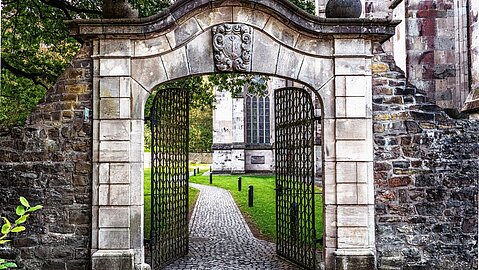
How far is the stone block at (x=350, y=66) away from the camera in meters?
7.00

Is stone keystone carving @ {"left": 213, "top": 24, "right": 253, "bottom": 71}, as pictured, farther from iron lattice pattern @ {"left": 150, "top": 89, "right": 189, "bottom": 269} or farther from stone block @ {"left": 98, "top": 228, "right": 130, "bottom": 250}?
Result: stone block @ {"left": 98, "top": 228, "right": 130, "bottom": 250}

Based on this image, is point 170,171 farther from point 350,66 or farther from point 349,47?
point 349,47

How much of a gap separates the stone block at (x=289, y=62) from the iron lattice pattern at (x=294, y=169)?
0.76 meters

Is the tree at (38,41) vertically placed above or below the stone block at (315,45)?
above

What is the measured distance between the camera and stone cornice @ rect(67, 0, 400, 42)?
267 inches

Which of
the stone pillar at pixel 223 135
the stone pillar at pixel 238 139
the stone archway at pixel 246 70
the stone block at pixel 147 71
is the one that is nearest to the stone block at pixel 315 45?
the stone archway at pixel 246 70

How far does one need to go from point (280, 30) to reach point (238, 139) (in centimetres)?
2577

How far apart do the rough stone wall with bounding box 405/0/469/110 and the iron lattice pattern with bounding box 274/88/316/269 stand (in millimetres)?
4488

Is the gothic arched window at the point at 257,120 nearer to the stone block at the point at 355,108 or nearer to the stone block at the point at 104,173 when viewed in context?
the stone block at the point at 355,108

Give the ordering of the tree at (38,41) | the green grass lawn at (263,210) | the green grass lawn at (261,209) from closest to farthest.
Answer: the tree at (38,41)
the green grass lawn at (261,209)
the green grass lawn at (263,210)

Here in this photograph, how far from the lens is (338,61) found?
7.00 metres

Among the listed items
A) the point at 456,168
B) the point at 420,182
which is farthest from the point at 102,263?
the point at 456,168

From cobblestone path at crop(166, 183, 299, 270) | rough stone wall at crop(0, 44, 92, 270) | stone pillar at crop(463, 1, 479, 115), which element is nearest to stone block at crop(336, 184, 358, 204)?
cobblestone path at crop(166, 183, 299, 270)

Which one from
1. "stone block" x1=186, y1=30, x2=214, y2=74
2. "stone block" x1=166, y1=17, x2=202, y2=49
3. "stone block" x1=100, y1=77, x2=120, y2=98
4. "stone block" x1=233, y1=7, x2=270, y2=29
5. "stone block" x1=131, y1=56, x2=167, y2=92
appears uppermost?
"stone block" x1=233, y1=7, x2=270, y2=29
